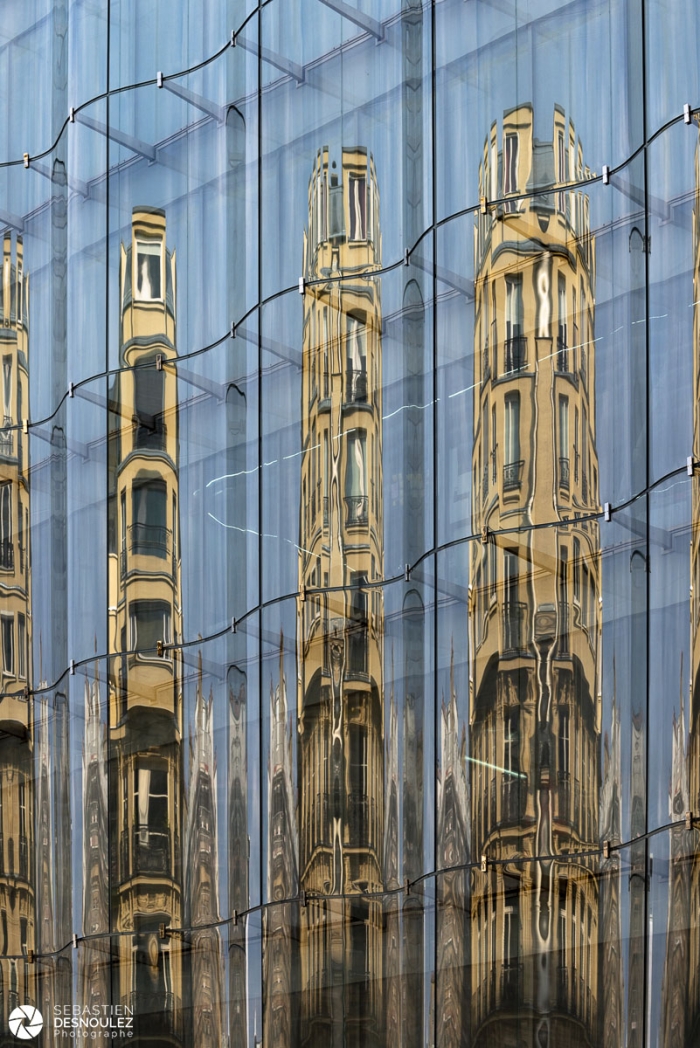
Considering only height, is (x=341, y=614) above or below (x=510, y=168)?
below

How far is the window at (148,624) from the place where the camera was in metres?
15.7

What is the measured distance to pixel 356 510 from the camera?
14.6m

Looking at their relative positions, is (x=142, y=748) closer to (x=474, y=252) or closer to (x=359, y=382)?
(x=359, y=382)

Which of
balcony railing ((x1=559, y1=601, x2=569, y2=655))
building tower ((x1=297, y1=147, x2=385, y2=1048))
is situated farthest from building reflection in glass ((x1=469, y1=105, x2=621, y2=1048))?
building tower ((x1=297, y1=147, x2=385, y2=1048))

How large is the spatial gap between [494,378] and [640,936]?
13.1 ft

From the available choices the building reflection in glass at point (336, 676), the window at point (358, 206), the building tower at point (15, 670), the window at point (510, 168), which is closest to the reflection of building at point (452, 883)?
the building reflection in glass at point (336, 676)

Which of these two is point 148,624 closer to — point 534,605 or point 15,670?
point 15,670

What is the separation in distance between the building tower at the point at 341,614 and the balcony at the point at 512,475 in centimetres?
115

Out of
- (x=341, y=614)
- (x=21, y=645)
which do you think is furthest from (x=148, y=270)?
(x=341, y=614)

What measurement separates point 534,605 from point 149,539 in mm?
3760

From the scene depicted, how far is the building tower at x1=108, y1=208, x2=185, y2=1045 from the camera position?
49.9ft

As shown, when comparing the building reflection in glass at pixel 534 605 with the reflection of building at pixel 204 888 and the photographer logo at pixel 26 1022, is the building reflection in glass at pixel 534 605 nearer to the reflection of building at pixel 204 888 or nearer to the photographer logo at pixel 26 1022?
the reflection of building at pixel 204 888

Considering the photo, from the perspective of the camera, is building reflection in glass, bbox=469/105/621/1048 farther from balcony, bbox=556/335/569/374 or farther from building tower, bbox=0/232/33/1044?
building tower, bbox=0/232/33/1044

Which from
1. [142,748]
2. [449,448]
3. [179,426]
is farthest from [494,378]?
[142,748]
